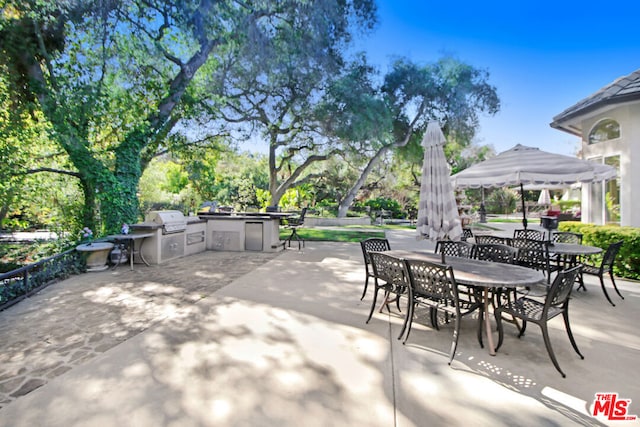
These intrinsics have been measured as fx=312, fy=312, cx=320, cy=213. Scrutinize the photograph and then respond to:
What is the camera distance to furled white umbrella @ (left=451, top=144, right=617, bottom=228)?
4.82 metres

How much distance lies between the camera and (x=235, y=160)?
1546 centimetres

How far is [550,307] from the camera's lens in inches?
111

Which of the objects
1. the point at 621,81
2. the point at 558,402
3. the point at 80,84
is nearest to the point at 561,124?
the point at 621,81

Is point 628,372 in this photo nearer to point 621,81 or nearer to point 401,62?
point 621,81

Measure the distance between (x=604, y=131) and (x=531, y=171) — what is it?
5608 millimetres

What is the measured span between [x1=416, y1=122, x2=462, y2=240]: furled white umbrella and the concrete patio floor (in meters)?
1.54

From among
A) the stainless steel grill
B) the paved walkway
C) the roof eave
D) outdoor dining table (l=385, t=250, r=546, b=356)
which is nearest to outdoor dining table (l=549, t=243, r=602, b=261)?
outdoor dining table (l=385, t=250, r=546, b=356)

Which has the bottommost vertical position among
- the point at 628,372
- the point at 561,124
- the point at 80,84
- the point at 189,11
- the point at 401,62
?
the point at 628,372

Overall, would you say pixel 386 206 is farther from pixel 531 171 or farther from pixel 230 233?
pixel 531 171

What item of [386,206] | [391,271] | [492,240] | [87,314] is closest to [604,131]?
[492,240]

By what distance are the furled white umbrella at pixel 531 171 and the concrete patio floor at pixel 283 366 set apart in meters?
1.85

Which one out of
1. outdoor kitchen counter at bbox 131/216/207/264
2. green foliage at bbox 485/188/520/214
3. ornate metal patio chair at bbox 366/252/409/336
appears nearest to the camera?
ornate metal patio chair at bbox 366/252/409/336

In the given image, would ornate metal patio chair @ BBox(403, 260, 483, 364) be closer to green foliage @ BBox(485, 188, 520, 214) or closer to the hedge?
the hedge

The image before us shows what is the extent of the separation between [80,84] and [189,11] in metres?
3.31
